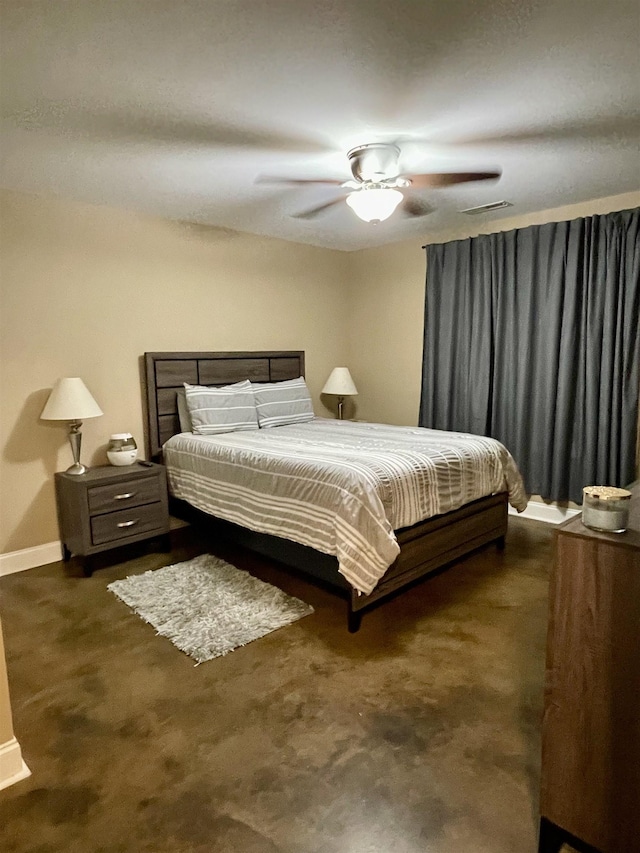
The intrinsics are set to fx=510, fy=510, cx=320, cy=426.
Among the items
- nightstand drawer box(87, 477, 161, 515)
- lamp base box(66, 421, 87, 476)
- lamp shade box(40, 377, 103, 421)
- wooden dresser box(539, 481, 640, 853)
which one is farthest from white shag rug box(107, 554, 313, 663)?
wooden dresser box(539, 481, 640, 853)

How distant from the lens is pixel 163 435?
13.0 feet

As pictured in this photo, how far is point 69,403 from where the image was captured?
10.5 feet

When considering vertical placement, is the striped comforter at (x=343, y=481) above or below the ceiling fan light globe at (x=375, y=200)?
below

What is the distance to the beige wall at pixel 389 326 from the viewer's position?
15.8 ft

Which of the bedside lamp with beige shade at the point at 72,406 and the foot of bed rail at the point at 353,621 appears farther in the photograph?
the bedside lamp with beige shade at the point at 72,406

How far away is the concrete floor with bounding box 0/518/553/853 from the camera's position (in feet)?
4.90

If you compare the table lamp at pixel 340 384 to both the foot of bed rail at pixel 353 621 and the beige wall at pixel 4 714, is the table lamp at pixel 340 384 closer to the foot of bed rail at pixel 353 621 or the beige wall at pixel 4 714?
the foot of bed rail at pixel 353 621

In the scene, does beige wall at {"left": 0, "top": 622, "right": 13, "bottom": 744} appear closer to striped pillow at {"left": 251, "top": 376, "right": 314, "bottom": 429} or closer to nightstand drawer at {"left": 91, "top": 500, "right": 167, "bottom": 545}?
nightstand drawer at {"left": 91, "top": 500, "right": 167, "bottom": 545}

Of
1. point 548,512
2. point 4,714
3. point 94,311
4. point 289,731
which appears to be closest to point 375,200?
point 94,311

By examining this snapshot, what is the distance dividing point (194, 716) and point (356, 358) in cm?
405

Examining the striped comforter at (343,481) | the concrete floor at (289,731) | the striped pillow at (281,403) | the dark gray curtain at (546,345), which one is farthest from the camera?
the striped pillow at (281,403)

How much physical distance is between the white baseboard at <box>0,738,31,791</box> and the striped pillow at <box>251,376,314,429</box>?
2.74m

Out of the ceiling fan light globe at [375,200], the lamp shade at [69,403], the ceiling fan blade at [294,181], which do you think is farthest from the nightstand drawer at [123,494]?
the ceiling fan light globe at [375,200]

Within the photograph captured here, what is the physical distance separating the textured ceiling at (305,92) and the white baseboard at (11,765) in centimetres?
229
